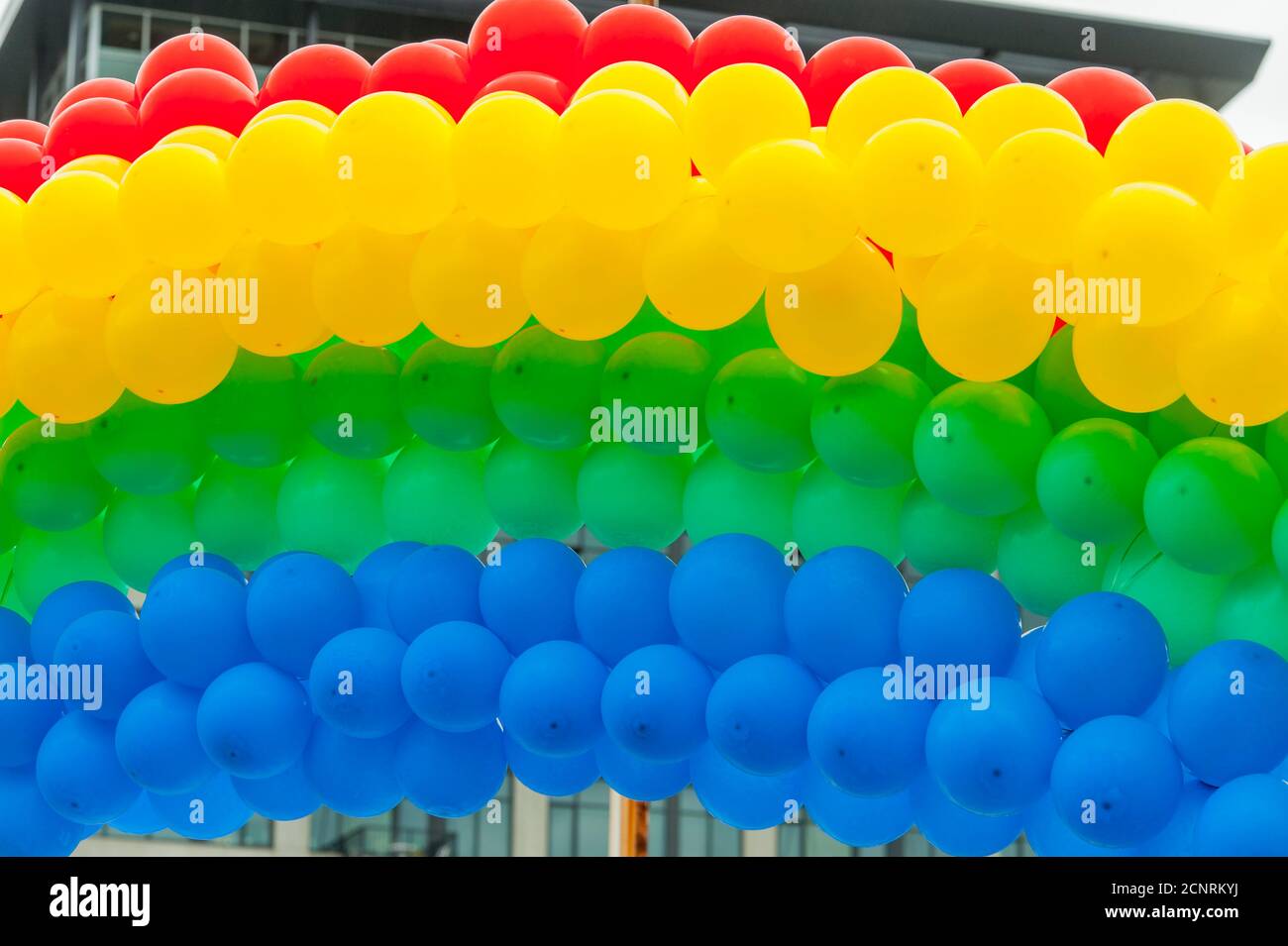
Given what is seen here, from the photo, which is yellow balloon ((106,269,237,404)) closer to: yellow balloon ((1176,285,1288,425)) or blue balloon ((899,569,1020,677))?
blue balloon ((899,569,1020,677))

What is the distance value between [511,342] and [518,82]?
1.85 ft

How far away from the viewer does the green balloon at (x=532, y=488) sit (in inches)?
127

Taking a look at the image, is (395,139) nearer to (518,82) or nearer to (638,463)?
(518,82)

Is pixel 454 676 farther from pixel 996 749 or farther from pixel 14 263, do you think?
pixel 14 263

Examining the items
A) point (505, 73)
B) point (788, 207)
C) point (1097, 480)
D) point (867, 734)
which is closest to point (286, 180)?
point (505, 73)

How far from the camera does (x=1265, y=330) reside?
2666 millimetres

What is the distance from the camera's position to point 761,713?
2.91 meters

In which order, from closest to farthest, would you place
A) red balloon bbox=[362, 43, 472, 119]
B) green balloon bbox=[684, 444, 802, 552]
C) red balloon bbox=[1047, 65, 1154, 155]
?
green balloon bbox=[684, 444, 802, 552], red balloon bbox=[1047, 65, 1154, 155], red balloon bbox=[362, 43, 472, 119]

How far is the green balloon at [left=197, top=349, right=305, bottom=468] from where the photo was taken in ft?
10.8

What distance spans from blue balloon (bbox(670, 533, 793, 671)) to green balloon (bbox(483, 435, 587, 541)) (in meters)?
0.32

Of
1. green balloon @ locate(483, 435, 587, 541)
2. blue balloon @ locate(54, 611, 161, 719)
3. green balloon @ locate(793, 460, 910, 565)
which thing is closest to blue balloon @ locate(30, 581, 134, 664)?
blue balloon @ locate(54, 611, 161, 719)

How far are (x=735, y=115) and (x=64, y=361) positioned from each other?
4.88ft

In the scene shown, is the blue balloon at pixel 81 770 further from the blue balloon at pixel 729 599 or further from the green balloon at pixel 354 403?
the blue balloon at pixel 729 599
